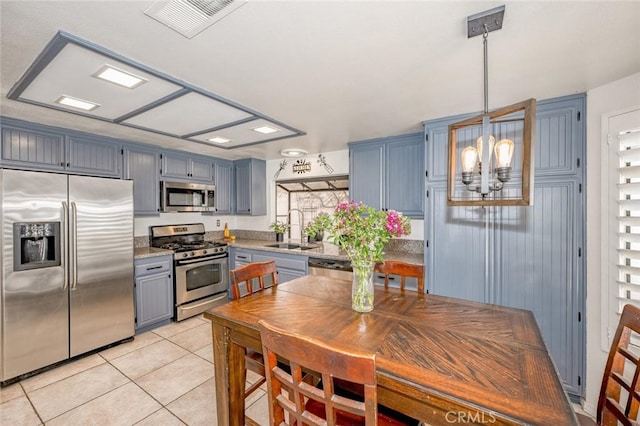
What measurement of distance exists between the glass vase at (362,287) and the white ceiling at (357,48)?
1.22 metres

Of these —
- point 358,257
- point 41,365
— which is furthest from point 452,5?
point 41,365

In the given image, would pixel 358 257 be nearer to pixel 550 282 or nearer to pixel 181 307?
pixel 550 282

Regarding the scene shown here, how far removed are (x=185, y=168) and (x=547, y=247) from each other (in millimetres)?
4378

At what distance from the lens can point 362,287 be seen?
156 cm

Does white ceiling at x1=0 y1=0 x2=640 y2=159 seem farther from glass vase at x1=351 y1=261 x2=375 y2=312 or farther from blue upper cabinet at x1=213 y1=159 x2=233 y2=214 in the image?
blue upper cabinet at x1=213 y1=159 x2=233 y2=214

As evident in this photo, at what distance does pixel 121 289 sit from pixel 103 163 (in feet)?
4.85

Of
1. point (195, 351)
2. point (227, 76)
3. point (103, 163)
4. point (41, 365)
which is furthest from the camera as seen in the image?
point (103, 163)

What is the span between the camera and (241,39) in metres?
1.45

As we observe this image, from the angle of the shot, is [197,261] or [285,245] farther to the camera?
[285,245]

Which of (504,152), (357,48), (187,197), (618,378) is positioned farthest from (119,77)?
(618,378)

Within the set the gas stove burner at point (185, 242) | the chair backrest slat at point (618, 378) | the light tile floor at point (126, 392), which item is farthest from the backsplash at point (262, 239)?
the chair backrest slat at point (618, 378)

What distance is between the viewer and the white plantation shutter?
1780mm

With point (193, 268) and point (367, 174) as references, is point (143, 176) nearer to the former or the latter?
point (193, 268)

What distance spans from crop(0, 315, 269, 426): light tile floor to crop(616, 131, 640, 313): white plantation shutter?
2.62 metres
